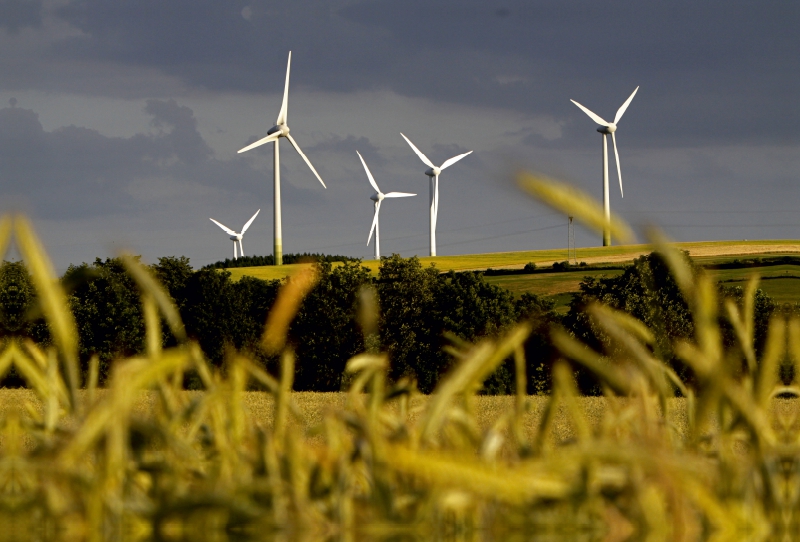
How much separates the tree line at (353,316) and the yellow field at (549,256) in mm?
22726

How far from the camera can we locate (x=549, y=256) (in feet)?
379

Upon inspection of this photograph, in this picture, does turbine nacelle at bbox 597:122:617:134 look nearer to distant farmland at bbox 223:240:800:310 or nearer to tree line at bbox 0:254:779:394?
distant farmland at bbox 223:240:800:310

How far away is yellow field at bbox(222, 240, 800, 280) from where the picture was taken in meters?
105

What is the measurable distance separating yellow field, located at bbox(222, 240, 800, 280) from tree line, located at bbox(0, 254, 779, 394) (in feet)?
74.6

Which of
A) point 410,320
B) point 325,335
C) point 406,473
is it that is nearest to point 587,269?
point 410,320

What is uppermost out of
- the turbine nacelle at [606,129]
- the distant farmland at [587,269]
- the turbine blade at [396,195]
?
the turbine nacelle at [606,129]

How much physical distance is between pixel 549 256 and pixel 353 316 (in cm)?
4786

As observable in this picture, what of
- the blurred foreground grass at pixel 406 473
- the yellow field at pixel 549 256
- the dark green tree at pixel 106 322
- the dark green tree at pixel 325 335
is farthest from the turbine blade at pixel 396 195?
the blurred foreground grass at pixel 406 473

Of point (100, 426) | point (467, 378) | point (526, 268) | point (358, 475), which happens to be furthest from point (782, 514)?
point (526, 268)

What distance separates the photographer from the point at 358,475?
225 cm

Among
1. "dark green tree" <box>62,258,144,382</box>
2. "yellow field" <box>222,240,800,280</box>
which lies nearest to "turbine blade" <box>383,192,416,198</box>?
"yellow field" <box>222,240,800,280</box>

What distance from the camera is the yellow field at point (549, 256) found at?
4141 inches

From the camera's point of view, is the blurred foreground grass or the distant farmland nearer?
the blurred foreground grass

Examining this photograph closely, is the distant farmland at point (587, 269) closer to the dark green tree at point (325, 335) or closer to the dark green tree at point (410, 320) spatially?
the dark green tree at point (410, 320)
